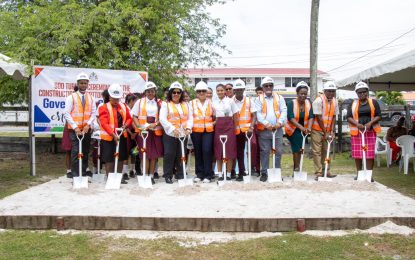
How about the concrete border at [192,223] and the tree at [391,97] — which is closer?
the concrete border at [192,223]

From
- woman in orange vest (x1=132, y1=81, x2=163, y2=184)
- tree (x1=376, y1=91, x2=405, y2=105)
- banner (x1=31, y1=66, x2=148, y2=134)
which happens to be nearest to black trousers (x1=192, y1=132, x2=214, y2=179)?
woman in orange vest (x1=132, y1=81, x2=163, y2=184)

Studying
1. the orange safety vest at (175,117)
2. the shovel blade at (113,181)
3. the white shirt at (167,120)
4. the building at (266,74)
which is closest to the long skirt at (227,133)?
the white shirt at (167,120)

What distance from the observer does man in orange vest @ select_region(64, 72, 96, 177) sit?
7922mm

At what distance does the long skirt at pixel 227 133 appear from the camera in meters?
7.88

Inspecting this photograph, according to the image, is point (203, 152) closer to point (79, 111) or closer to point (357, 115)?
point (79, 111)

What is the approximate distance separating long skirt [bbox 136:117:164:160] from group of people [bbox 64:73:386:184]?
0.02m

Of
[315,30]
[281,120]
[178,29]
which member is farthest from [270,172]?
[315,30]

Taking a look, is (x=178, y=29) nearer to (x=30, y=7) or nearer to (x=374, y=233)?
(x=30, y=7)

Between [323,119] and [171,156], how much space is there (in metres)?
2.76

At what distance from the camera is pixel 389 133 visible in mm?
11234

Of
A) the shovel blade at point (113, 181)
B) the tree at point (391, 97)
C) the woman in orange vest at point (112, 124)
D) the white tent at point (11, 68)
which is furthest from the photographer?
the tree at point (391, 97)

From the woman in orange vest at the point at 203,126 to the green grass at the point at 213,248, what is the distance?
9.86 ft

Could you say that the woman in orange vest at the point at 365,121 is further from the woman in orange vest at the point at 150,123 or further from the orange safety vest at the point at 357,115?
the woman in orange vest at the point at 150,123

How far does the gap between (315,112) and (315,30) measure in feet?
20.4
